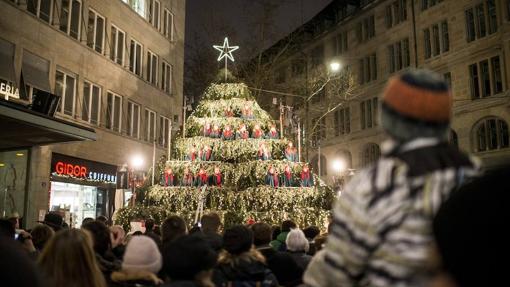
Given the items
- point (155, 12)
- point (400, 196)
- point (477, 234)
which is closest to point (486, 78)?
point (155, 12)

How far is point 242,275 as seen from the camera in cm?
460

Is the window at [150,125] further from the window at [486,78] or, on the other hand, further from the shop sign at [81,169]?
the window at [486,78]

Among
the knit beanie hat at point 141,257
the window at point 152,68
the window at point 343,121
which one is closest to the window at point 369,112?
the window at point 343,121

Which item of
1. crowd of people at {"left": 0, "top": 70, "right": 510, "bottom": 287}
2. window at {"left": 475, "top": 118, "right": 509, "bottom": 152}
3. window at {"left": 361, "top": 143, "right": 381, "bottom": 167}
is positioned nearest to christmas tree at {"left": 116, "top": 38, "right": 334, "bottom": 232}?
crowd of people at {"left": 0, "top": 70, "right": 510, "bottom": 287}

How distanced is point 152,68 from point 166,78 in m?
2.10

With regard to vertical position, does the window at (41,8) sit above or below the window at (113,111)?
above

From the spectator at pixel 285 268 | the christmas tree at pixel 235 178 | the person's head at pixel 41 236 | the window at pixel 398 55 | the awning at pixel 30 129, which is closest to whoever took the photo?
the spectator at pixel 285 268

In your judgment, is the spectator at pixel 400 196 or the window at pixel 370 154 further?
Answer: the window at pixel 370 154

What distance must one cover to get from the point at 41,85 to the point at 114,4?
24.6 feet

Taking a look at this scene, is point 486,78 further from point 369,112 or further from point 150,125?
point 150,125

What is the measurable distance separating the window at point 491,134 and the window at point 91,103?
73.7 feet

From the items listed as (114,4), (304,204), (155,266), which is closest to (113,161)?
(114,4)

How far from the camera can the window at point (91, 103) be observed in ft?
71.4

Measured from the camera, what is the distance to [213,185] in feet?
46.9
